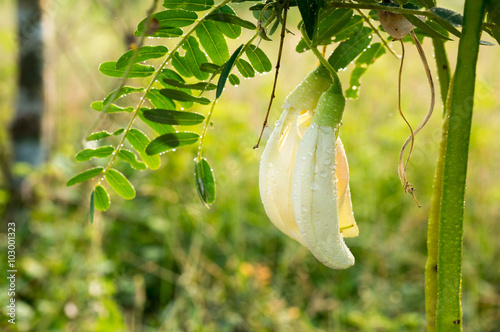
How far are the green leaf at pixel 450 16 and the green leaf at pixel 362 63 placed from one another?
23 centimetres

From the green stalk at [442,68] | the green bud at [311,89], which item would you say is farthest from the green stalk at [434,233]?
the green bud at [311,89]

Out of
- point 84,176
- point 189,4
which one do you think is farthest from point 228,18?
point 84,176

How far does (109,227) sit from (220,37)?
1705 mm

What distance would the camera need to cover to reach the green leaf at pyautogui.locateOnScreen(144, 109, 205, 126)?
0.46 metres

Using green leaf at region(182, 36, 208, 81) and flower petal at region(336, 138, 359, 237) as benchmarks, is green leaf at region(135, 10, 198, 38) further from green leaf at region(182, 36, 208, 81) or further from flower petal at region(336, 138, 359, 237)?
flower petal at region(336, 138, 359, 237)

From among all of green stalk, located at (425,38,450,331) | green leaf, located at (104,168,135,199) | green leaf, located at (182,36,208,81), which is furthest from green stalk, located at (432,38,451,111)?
green leaf, located at (104,168,135,199)

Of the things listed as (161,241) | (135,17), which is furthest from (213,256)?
(135,17)

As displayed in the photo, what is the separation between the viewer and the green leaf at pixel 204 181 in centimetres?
48

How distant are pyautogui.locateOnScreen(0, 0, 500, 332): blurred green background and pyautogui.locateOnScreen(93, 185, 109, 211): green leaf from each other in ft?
3.24

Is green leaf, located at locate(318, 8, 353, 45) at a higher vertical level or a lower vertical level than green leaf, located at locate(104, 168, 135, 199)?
higher

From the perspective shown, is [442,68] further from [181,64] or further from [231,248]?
[231,248]

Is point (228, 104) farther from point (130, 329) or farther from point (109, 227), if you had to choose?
point (130, 329)

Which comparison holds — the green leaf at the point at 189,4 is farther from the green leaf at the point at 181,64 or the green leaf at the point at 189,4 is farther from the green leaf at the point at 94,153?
the green leaf at the point at 94,153

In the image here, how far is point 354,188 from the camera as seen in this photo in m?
2.08
